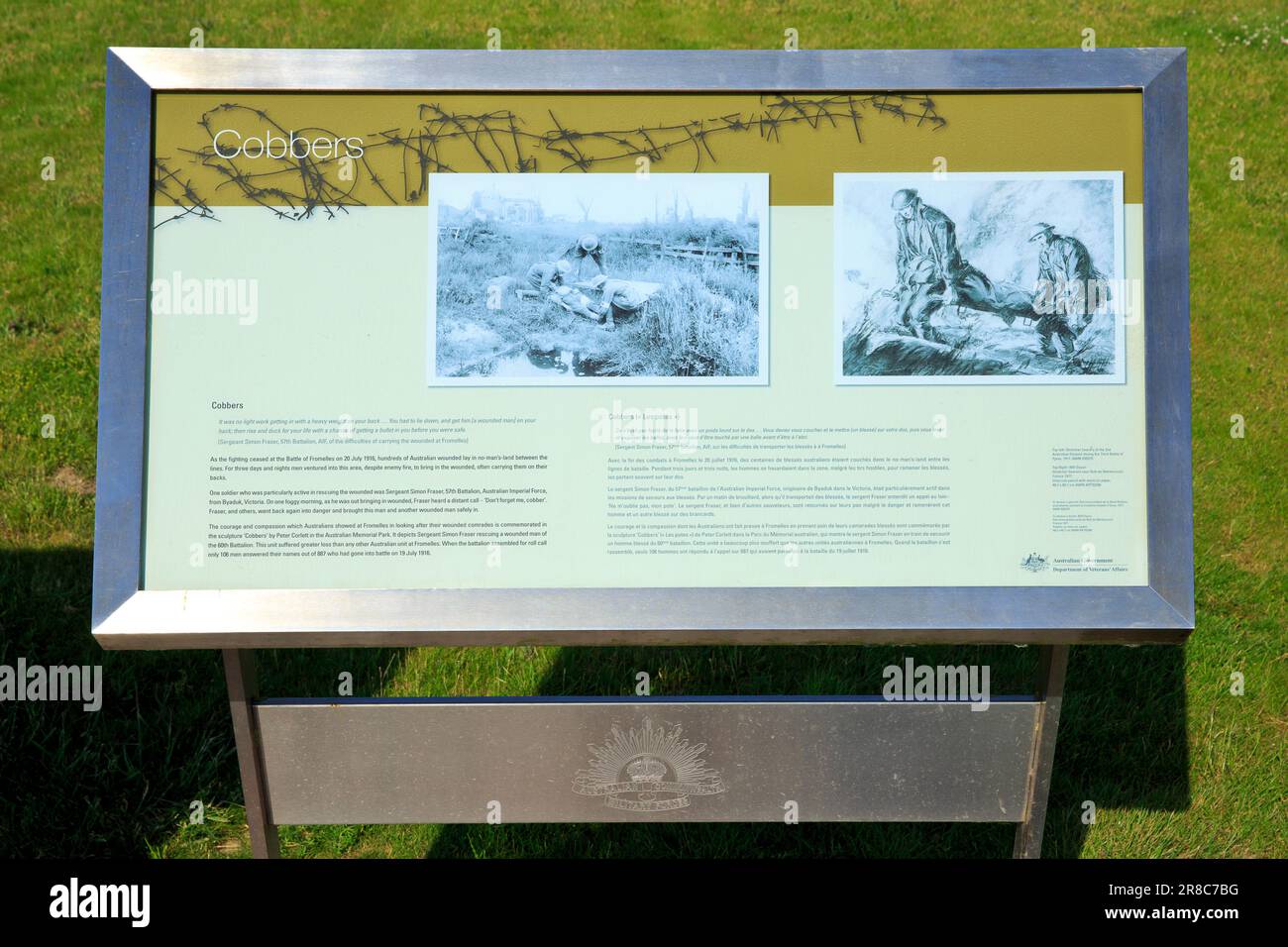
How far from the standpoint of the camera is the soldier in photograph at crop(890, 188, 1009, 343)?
86.7 inches

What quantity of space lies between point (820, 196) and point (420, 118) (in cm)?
84

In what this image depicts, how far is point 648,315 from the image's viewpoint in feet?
7.20

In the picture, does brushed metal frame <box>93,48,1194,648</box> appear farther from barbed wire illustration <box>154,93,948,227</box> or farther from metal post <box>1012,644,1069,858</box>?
metal post <box>1012,644,1069,858</box>

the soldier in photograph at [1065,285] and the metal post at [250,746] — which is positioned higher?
the soldier in photograph at [1065,285]

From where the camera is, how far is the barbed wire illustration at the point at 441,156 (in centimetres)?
221

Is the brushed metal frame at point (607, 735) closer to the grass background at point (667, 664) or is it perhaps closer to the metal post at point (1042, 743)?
the metal post at point (1042, 743)

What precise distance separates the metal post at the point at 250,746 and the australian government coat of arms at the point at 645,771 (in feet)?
2.30

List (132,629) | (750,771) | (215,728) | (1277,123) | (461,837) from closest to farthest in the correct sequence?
(132,629)
(750,771)
(461,837)
(215,728)
(1277,123)

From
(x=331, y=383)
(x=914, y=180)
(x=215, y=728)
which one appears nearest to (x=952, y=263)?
(x=914, y=180)

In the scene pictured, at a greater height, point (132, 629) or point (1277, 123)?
point (1277, 123)

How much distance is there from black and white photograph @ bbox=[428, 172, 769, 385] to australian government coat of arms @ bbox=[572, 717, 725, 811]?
0.83m

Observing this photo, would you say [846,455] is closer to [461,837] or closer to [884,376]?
[884,376]

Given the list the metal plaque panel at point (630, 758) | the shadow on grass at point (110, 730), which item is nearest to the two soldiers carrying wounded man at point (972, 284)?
the metal plaque panel at point (630, 758)

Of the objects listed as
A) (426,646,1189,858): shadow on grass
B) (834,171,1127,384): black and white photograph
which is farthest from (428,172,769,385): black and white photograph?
(426,646,1189,858): shadow on grass
